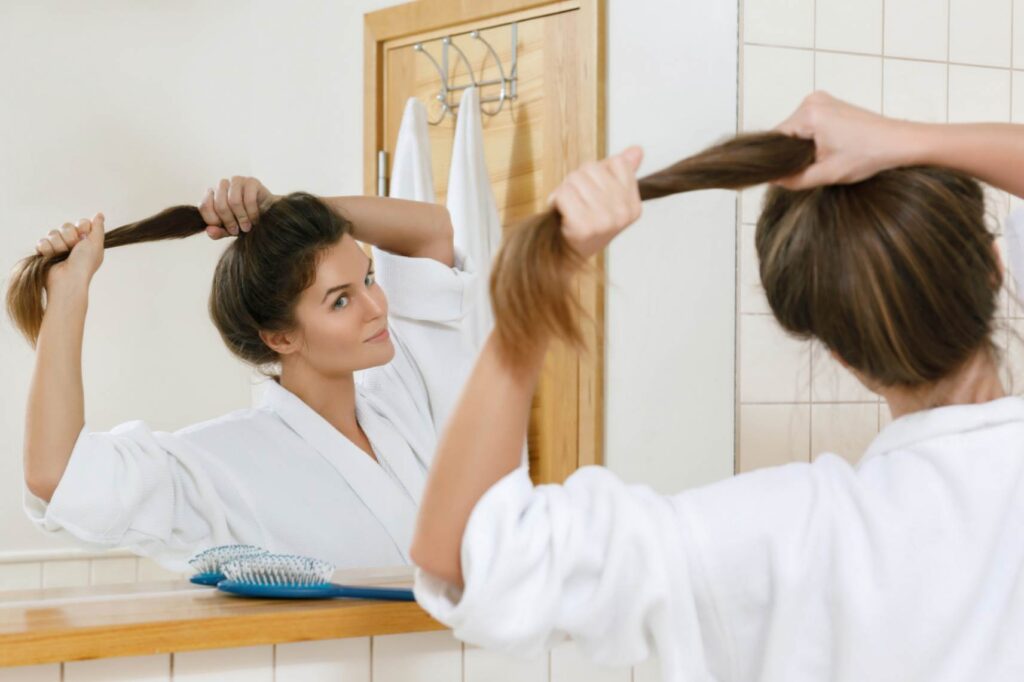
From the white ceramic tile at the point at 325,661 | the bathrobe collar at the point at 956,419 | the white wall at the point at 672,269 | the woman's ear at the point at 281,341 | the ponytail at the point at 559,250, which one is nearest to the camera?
the ponytail at the point at 559,250

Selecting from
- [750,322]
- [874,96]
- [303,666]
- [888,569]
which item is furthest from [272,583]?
[874,96]

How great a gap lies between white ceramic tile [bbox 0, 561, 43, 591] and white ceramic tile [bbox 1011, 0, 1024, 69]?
1823 mm

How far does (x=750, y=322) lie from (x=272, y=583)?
3.27 feet

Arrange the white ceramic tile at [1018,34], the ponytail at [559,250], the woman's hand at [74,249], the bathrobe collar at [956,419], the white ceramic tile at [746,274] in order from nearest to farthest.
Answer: the ponytail at [559,250]
the bathrobe collar at [956,419]
the woman's hand at [74,249]
the white ceramic tile at [746,274]
the white ceramic tile at [1018,34]

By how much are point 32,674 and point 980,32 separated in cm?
184

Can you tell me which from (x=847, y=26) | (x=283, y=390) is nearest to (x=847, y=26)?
(x=847, y=26)

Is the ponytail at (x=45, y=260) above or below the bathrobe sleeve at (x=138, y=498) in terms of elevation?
above

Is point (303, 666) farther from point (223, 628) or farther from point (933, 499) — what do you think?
point (933, 499)

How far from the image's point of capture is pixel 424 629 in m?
1.24

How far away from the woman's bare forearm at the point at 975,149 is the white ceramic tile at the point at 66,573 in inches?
38.3

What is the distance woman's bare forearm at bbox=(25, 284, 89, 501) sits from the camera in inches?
49.4

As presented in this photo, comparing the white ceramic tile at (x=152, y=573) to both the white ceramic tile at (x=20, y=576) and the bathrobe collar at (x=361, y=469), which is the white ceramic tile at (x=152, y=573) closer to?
the white ceramic tile at (x=20, y=576)

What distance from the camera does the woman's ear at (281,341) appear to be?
1.43m

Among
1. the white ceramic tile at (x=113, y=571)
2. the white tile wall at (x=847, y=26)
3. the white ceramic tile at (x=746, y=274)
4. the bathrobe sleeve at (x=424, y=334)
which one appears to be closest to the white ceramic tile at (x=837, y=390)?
the white ceramic tile at (x=746, y=274)
